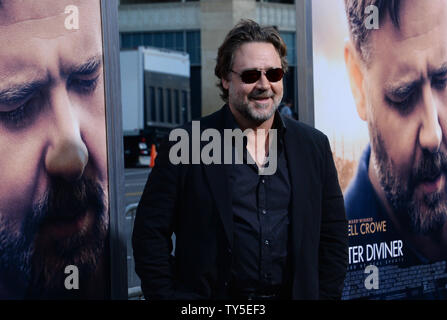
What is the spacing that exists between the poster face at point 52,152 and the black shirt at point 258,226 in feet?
4.03

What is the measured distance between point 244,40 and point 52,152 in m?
1.33

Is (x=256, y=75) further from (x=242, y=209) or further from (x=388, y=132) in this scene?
(x=388, y=132)

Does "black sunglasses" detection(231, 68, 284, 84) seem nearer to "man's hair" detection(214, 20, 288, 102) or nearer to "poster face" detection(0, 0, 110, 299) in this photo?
"man's hair" detection(214, 20, 288, 102)

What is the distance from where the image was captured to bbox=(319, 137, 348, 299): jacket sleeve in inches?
141

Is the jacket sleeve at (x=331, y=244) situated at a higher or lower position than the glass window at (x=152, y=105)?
lower

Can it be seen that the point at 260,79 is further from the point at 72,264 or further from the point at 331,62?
the point at 331,62

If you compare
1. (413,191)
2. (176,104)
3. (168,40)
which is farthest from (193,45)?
(413,191)

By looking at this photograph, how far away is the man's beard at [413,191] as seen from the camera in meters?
5.69

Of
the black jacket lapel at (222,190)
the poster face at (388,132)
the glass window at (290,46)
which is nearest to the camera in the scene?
the black jacket lapel at (222,190)

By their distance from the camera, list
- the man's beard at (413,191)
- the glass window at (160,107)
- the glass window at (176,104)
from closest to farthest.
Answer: the man's beard at (413,191) < the glass window at (160,107) < the glass window at (176,104)

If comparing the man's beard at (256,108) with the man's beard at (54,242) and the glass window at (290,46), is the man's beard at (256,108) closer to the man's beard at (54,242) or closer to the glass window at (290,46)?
the man's beard at (54,242)

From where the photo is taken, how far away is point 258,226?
3275 millimetres

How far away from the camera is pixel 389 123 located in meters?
5.72

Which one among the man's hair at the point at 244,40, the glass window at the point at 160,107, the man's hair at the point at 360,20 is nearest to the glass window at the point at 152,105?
the glass window at the point at 160,107
